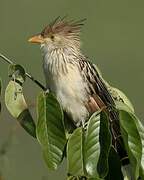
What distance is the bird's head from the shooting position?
15.7 ft

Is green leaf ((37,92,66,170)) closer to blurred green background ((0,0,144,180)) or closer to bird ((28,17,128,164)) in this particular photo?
bird ((28,17,128,164))

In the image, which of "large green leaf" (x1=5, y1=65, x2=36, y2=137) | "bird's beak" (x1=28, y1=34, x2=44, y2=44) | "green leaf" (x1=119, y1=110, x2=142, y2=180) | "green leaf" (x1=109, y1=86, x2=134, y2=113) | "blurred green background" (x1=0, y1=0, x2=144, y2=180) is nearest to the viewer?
"green leaf" (x1=119, y1=110, x2=142, y2=180)

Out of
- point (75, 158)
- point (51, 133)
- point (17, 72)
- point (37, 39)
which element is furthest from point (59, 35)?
point (75, 158)

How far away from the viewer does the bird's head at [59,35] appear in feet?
15.7

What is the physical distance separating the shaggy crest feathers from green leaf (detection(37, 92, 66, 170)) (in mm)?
1545

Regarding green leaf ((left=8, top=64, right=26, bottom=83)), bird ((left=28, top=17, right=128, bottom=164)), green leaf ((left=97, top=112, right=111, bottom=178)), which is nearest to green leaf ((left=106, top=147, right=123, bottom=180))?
green leaf ((left=97, top=112, right=111, bottom=178))

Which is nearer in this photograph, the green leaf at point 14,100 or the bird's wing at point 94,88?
the green leaf at point 14,100

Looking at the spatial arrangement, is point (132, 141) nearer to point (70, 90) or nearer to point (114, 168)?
point (114, 168)

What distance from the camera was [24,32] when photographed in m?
14.9

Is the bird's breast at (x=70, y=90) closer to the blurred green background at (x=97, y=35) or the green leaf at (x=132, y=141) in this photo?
the green leaf at (x=132, y=141)

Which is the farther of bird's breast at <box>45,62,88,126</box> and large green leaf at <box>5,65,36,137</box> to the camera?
bird's breast at <box>45,62,88,126</box>

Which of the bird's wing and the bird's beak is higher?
the bird's beak

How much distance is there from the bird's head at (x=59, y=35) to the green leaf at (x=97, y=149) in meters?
1.62

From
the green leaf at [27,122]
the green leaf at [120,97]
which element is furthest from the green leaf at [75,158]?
the green leaf at [120,97]
